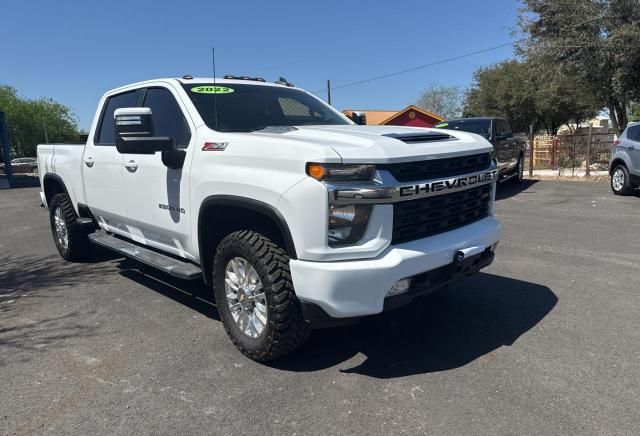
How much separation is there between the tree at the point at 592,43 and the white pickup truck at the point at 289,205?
14.3 m

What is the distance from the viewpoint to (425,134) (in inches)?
140

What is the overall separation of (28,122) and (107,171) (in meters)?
69.9

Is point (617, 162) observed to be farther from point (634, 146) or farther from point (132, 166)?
point (132, 166)

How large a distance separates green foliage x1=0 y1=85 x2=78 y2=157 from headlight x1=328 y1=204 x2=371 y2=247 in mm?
66044

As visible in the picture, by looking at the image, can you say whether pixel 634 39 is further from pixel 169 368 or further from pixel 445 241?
pixel 169 368

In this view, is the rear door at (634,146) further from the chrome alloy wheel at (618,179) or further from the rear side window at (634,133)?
the chrome alloy wheel at (618,179)

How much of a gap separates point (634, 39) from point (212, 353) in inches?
635

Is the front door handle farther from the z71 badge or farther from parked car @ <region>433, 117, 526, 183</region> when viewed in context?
parked car @ <region>433, 117, 526, 183</region>

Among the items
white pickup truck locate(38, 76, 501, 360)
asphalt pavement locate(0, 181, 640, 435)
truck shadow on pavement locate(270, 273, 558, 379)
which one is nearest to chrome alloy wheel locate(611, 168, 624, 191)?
asphalt pavement locate(0, 181, 640, 435)

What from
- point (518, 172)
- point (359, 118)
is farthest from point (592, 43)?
point (359, 118)

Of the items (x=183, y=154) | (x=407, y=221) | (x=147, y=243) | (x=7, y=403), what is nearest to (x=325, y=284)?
(x=407, y=221)

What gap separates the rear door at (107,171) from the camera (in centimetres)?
483

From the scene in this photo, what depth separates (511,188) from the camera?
13164 mm

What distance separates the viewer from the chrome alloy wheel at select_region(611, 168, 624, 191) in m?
11.0
